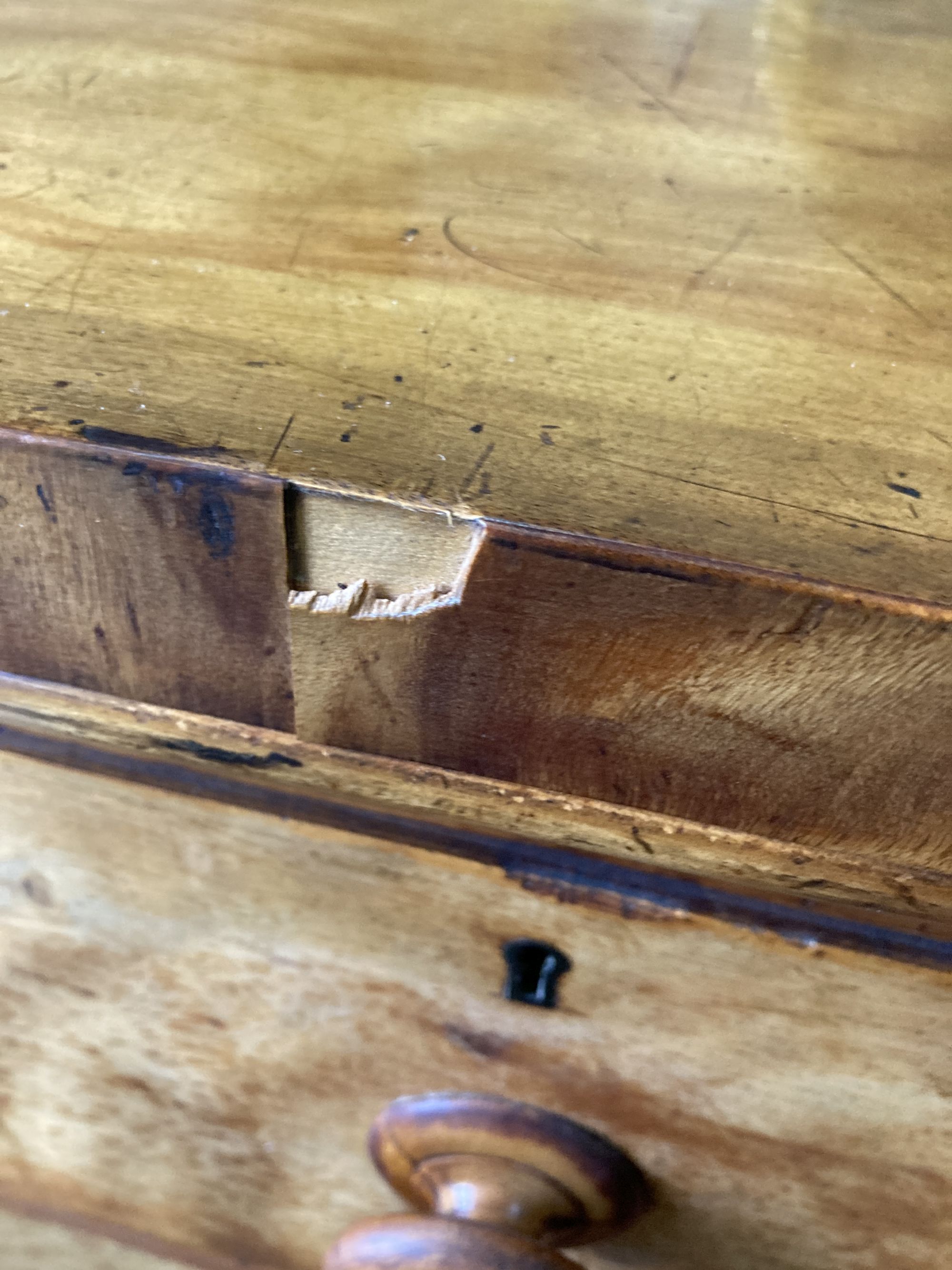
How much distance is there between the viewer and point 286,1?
0.39m

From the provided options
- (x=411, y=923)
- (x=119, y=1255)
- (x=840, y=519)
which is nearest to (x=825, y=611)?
(x=840, y=519)

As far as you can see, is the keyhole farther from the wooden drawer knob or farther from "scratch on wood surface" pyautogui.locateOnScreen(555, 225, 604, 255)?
"scratch on wood surface" pyautogui.locateOnScreen(555, 225, 604, 255)

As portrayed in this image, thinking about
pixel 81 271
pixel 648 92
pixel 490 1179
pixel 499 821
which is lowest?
pixel 490 1179

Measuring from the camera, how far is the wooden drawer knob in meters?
0.27

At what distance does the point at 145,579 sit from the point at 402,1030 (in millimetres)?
141

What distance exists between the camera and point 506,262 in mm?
250

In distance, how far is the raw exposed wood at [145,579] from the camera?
187 mm

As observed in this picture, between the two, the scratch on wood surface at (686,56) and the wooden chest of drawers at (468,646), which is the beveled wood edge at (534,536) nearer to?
the wooden chest of drawers at (468,646)

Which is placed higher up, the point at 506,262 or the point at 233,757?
the point at 506,262

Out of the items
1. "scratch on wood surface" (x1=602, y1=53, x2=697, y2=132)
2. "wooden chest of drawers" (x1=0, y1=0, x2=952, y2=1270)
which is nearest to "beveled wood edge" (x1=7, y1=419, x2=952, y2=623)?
"wooden chest of drawers" (x1=0, y1=0, x2=952, y2=1270)

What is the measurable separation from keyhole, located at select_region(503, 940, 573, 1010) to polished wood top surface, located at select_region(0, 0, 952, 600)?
12cm

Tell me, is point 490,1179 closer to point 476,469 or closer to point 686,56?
point 476,469

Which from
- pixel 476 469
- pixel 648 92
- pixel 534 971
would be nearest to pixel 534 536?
pixel 476 469

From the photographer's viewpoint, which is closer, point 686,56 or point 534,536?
point 534,536
